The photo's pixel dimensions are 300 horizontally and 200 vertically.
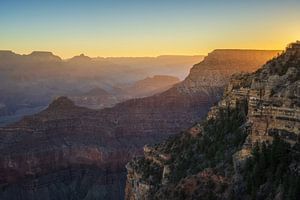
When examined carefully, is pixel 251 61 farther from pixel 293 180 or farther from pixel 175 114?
pixel 293 180

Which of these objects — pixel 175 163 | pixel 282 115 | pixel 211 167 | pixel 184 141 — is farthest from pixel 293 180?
pixel 184 141

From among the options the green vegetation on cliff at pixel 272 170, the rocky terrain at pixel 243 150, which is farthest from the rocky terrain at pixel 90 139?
the green vegetation on cliff at pixel 272 170

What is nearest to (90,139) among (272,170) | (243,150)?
(243,150)

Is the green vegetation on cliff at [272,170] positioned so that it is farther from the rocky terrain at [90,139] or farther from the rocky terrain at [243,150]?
the rocky terrain at [90,139]

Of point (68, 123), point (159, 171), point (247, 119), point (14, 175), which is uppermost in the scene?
point (247, 119)

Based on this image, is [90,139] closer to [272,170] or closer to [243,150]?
[243,150]

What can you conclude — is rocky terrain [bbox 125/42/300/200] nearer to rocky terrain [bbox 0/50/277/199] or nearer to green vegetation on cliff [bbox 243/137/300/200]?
green vegetation on cliff [bbox 243/137/300/200]
